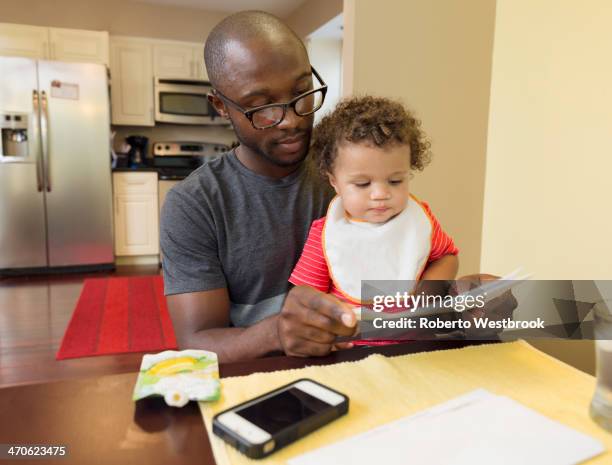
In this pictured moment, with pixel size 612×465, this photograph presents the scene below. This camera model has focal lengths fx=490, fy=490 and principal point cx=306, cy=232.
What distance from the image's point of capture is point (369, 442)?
1.80 feet

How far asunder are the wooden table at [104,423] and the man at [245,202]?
13.1 inches

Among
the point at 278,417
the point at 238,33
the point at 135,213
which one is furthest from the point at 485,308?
the point at 135,213

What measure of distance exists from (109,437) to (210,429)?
4.6 inches

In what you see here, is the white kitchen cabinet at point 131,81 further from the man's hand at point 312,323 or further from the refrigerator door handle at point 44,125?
the man's hand at point 312,323

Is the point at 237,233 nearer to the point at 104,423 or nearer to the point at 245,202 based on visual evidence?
the point at 245,202

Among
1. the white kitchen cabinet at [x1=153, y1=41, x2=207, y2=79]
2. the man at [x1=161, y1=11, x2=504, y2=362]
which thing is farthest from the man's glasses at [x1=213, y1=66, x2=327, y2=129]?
the white kitchen cabinet at [x1=153, y1=41, x2=207, y2=79]

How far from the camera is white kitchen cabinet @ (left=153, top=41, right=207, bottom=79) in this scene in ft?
16.4

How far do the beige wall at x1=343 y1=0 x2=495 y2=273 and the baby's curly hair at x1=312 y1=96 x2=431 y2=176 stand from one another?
51 cm

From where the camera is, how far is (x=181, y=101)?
5.04m

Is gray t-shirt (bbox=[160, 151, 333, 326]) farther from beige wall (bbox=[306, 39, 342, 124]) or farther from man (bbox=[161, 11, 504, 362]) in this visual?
beige wall (bbox=[306, 39, 342, 124])

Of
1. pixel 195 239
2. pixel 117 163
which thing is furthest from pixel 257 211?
pixel 117 163

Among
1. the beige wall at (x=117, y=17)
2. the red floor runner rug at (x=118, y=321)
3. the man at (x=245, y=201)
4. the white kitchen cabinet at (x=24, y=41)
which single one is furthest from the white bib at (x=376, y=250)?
the beige wall at (x=117, y=17)

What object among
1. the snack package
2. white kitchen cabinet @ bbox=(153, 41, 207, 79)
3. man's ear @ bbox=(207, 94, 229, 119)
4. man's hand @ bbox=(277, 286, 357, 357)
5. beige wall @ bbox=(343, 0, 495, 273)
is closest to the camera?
the snack package

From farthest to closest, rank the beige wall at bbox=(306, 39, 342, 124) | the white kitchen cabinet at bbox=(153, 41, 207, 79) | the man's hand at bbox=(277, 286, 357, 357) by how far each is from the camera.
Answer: the white kitchen cabinet at bbox=(153, 41, 207, 79)
the beige wall at bbox=(306, 39, 342, 124)
the man's hand at bbox=(277, 286, 357, 357)
